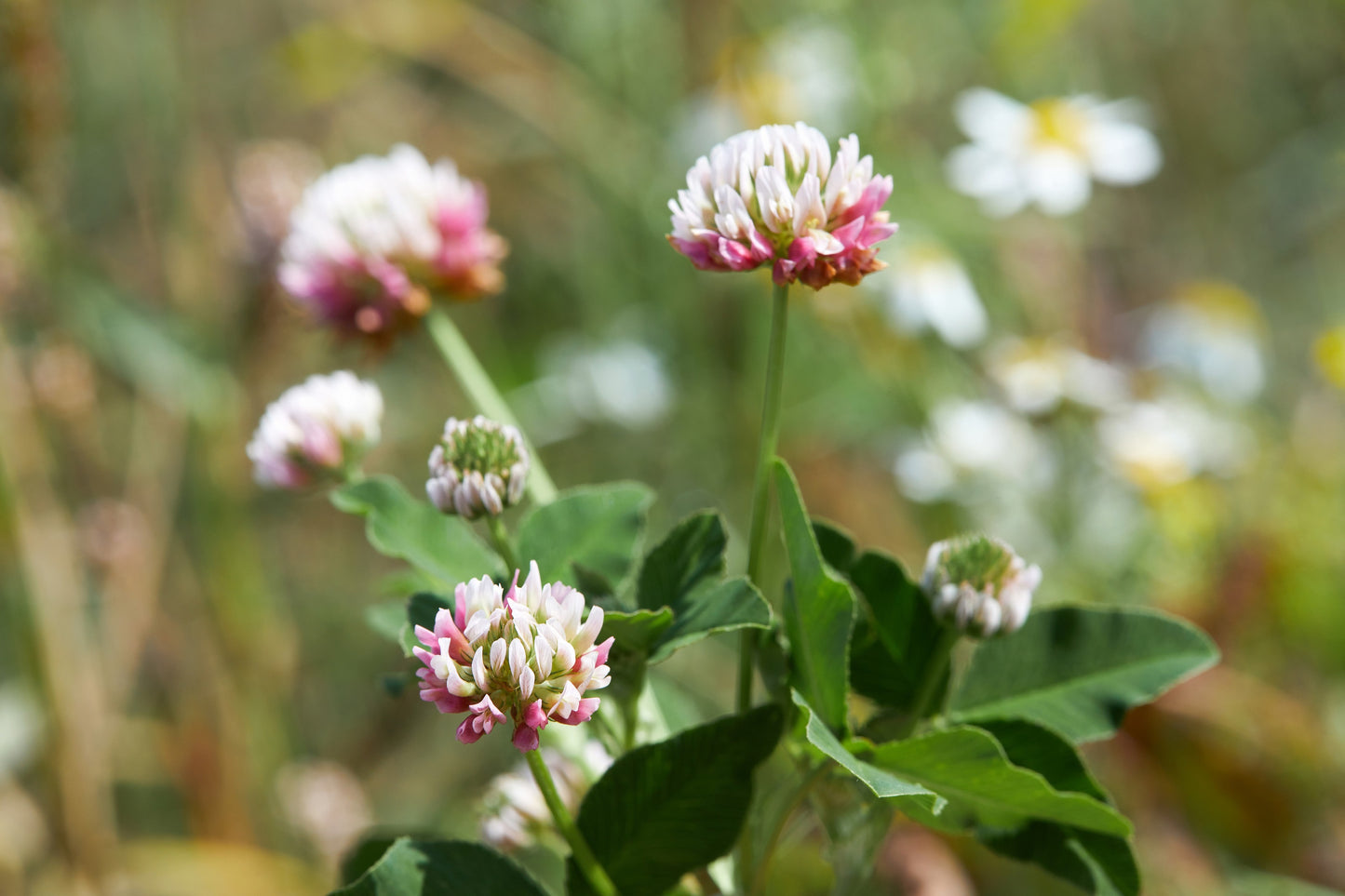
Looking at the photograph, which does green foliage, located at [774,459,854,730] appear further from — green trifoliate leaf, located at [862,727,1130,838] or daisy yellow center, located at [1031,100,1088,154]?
daisy yellow center, located at [1031,100,1088,154]

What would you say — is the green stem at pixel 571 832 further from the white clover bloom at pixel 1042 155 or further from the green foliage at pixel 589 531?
the white clover bloom at pixel 1042 155

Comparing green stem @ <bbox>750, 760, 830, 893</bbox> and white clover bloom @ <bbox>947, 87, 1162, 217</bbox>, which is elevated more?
white clover bloom @ <bbox>947, 87, 1162, 217</bbox>

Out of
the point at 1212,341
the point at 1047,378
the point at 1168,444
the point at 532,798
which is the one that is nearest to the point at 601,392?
the point at 1047,378

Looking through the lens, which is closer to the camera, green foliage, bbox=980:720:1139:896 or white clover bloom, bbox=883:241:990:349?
green foliage, bbox=980:720:1139:896

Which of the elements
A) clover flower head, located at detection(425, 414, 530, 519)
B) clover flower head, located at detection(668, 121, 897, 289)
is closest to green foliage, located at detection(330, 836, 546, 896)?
clover flower head, located at detection(425, 414, 530, 519)

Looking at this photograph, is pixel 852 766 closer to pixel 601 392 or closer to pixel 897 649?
pixel 897 649

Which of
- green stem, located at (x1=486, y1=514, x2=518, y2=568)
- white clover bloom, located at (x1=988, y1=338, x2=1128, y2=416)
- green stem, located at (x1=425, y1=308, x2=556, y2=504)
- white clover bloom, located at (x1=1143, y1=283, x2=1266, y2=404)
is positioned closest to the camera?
green stem, located at (x1=486, y1=514, x2=518, y2=568)

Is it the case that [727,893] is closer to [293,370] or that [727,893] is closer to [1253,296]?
[293,370]
